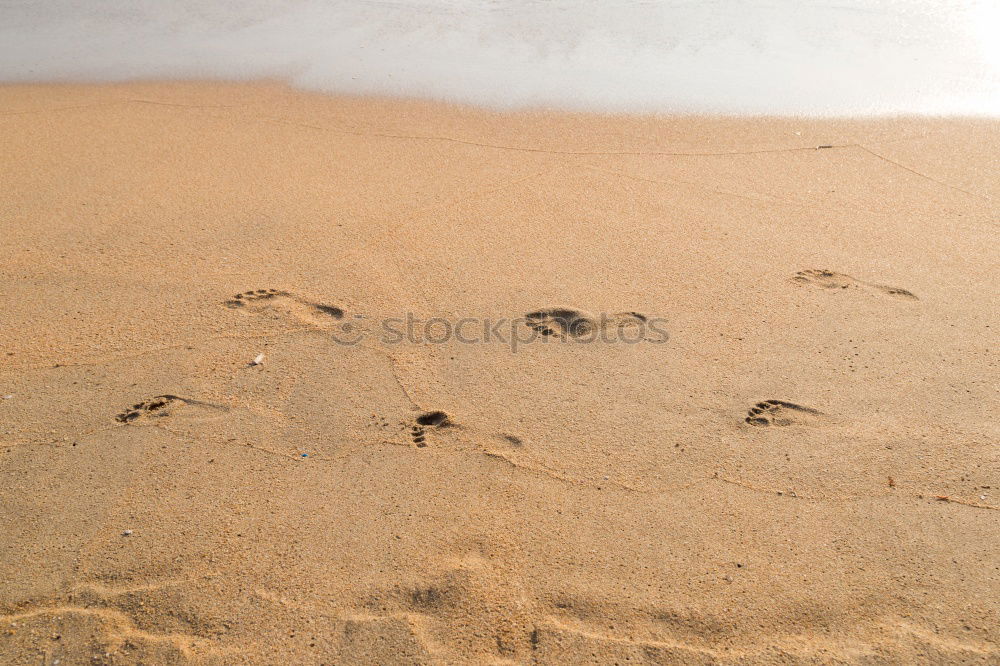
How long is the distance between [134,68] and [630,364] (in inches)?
176

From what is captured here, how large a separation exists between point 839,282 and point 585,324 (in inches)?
43.7

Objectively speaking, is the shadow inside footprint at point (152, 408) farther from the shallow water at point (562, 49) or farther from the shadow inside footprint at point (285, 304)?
the shallow water at point (562, 49)

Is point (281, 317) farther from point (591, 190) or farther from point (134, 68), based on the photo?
point (134, 68)

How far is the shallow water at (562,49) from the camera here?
5152mm

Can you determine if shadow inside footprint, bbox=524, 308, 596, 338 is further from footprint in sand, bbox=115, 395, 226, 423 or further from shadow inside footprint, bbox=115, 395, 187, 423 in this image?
shadow inside footprint, bbox=115, 395, 187, 423

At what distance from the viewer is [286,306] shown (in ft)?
10.1

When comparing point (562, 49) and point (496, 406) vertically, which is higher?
point (562, 49)

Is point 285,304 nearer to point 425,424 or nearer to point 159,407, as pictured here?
point 159,407

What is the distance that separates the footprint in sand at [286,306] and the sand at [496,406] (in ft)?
0.05

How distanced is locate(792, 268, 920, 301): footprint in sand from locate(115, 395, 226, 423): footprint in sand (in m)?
2.33

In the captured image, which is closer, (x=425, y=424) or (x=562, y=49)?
(x=425, y=424)

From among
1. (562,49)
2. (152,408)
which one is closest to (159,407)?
(152,408)

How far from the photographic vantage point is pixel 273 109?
4.85 metres

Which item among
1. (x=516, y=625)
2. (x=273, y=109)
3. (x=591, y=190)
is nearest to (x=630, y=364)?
(x=516, y=625)
